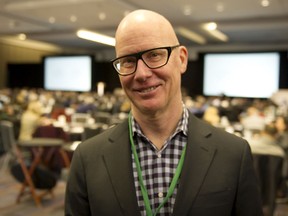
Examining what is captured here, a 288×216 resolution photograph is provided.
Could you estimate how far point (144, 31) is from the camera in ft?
3.66

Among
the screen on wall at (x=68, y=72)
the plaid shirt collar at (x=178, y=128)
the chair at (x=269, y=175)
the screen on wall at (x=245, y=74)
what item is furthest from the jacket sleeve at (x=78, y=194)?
the screen on wall at (x=68, y=72)

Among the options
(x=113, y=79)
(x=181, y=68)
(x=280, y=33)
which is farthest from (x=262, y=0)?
(x=113, y=79)

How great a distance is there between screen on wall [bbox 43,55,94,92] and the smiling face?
19.9 metres

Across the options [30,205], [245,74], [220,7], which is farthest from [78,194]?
[245,74]

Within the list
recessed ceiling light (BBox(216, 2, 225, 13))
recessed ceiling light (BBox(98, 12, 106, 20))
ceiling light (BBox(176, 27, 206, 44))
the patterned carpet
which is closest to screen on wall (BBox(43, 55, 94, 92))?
ceiling light (BBox(176, 27, 206, 44))

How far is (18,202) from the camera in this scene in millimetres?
4977

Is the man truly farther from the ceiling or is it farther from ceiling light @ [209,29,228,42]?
ceiling light @ [209,29,228,42]

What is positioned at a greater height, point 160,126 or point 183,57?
point 183,57

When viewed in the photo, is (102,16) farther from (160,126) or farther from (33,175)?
(160,126)

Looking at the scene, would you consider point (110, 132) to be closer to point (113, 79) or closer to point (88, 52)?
point (113, 79)

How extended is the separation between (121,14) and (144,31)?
10913 millimetres

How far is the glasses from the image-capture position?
1104 millimetres

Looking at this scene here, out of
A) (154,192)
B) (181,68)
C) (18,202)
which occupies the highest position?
(181,68)

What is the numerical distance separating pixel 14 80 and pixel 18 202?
61.2ft
